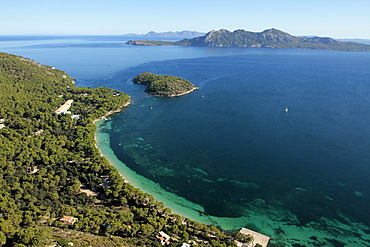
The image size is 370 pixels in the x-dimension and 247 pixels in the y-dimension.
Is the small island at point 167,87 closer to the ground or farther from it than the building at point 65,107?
farther from it

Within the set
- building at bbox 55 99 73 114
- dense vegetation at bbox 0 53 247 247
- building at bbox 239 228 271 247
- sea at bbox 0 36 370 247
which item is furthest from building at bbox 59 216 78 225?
building at bbox 55 99 73 114

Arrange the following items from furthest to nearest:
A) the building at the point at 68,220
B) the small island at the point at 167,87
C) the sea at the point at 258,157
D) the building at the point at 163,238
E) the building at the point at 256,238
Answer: the small island at the point at 167,87 → the sea at the point at 258,157 → the building at the point at 68,220 → the building at the point at 256,238 → the building at the point at 163,238

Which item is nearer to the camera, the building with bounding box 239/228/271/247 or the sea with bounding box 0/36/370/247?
the building with bounding box 239/228/271/247

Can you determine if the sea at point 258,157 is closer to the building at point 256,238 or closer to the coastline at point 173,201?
the coastline at point 173,201

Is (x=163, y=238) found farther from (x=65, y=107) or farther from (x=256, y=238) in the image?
(x=65, y=107)

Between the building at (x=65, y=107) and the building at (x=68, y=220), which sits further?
the building at (x=65, y=107)

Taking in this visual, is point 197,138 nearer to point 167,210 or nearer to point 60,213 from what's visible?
point 167,210

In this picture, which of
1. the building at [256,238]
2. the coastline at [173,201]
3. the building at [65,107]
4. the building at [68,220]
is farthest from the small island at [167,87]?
the building at [256,238]

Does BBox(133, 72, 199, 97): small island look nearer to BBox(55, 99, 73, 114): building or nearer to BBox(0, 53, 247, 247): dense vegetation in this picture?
BBox(55, 99, 73, 114): building
